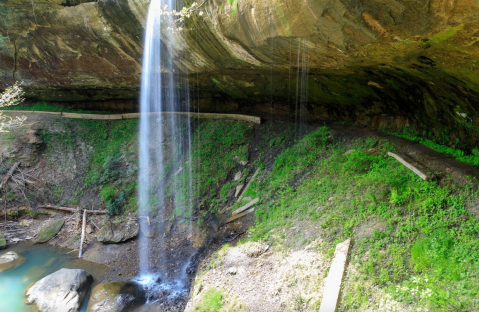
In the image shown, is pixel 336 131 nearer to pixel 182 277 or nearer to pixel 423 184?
pixel 423 184

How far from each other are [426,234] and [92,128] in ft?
50.9

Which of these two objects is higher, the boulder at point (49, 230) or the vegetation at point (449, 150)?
the vegetation at point (449, 150)

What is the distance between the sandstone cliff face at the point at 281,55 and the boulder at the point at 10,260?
852 centimetres

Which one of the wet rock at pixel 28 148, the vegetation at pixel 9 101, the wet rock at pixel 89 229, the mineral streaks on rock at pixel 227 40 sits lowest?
the wet rock at pixel 89 229

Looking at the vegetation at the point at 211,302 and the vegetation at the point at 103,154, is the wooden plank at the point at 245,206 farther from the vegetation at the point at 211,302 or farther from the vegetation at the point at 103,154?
the vegetation at the point at 103,154

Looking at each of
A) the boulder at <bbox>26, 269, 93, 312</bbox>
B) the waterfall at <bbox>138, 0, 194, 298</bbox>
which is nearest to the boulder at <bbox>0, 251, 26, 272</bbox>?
the boulder at <bbox>26, 269, 93, 312</bbox>

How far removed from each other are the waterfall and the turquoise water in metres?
1.95

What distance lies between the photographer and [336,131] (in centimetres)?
1142

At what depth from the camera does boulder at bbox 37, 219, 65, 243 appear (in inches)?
438

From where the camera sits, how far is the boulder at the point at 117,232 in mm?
10656

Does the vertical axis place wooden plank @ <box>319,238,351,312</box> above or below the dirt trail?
below

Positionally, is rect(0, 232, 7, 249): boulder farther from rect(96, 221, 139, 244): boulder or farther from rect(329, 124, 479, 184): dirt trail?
rect(329, 124, 479, 184): dirt trail

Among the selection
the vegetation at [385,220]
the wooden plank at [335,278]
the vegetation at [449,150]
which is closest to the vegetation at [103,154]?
the vegetation at [385,220]

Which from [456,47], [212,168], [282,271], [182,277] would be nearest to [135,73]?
[212,168]
